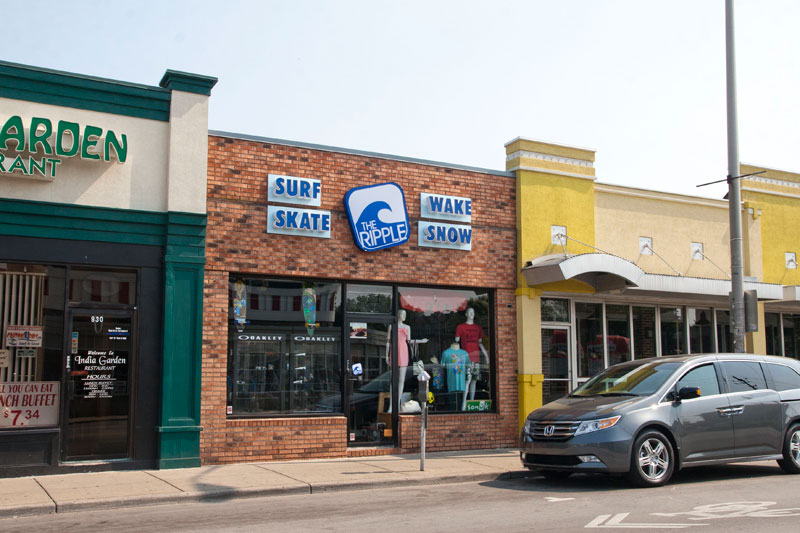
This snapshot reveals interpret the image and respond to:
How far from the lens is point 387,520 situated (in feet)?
27.2

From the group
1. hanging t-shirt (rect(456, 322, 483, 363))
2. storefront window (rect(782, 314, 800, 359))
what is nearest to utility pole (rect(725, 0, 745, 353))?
hanging t-shirt (rect(456, 322, 483, 363))

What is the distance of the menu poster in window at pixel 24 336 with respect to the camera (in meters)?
11.3

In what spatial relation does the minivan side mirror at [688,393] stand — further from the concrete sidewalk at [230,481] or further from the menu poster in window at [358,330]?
the menu poster in window at [358,330]

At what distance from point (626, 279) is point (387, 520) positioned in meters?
8.47

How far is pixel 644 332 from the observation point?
1733 centimetres

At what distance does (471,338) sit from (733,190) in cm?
536

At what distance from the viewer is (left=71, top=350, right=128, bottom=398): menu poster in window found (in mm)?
11664

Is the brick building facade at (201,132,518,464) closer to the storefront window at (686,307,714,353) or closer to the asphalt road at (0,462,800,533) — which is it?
the asphalt road at (0,462,800,533)

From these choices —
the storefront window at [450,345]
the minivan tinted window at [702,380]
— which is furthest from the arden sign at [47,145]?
the minivan tinted window at [702,380]

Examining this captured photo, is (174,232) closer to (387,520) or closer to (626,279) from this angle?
(387,520)

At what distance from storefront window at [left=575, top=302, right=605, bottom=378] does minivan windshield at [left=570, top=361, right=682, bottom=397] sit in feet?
13.1

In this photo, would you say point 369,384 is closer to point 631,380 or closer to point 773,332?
point 631,380

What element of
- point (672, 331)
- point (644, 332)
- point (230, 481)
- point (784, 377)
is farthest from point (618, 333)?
point (230, 481)

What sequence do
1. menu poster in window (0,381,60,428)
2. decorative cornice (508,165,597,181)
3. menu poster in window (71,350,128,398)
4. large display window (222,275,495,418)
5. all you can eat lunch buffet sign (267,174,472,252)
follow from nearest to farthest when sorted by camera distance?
menu poster in window (0,381,60,428)
menu poster in window (71,350,128,398)
large display window (222,275,495,418)
all you can eat lunch buffet sign (267,174,472,252)
decorative cornice (508,165,597,181)
